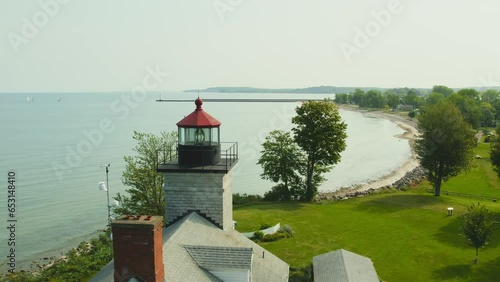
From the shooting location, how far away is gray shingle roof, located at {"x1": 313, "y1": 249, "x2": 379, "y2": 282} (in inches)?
749

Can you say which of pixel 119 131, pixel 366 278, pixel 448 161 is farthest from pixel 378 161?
pixel 119 131

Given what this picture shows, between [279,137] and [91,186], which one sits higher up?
[279,137]

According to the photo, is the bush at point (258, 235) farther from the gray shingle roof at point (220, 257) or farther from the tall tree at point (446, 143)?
the tall tree at point (446, 143)

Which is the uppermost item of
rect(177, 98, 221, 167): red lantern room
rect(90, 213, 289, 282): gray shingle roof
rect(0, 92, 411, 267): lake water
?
rect(177, 98, 221, 167): red lantern room

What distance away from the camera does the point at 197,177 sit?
58.6 ft

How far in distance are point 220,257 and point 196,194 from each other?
187 inches

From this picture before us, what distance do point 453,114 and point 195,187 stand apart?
3547 centimetres

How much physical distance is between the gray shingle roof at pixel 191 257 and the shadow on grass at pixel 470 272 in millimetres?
11857

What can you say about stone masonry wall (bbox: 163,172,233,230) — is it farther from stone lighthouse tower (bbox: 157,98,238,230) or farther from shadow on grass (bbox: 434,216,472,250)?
shadow on grass (bbox: 434,216,472,250)

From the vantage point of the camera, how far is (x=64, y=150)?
85500 millimetres

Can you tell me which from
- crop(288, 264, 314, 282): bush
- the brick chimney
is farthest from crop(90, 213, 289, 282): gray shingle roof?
crop(288, 264, 314, 282): bush

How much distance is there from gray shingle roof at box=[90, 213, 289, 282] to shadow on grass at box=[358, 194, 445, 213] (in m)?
24.5

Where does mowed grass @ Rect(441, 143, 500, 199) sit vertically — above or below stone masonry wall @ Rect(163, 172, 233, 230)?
below

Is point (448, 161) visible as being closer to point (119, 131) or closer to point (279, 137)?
point (279, 137)
